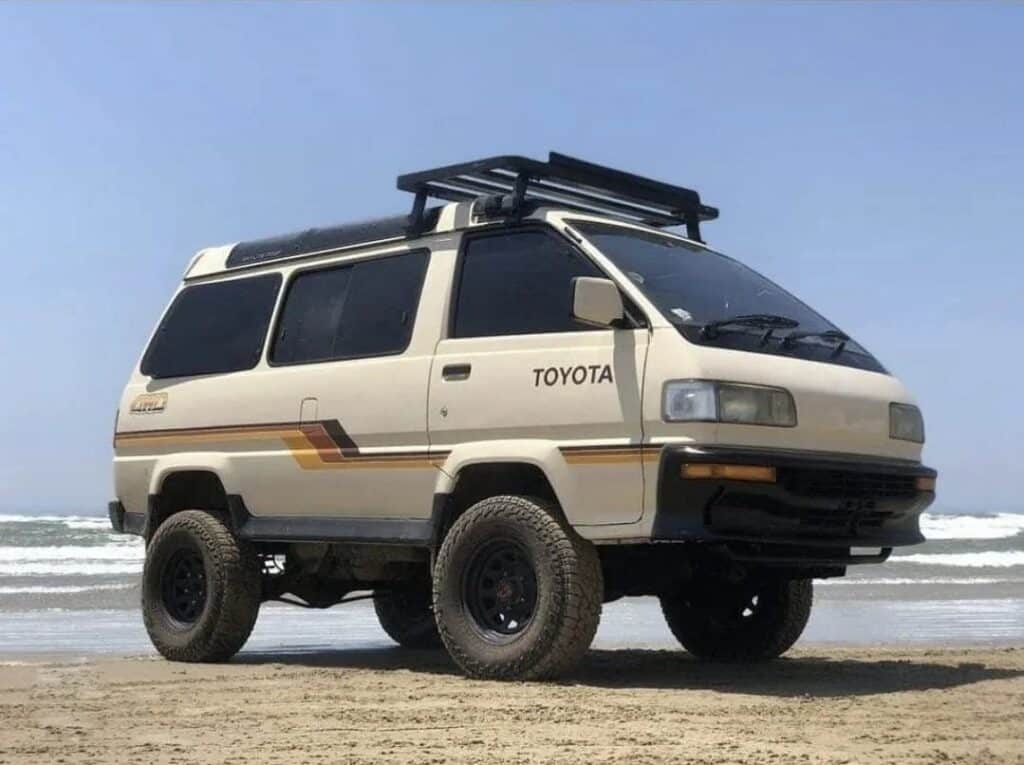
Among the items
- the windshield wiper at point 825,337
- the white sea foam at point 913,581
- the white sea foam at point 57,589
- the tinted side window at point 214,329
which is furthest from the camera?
the white sea foam at point 913,581

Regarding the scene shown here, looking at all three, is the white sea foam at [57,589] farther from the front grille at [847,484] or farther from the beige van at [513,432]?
the front grille at [847,484]

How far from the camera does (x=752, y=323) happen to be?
6508mm

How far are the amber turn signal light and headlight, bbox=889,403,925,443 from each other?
3.42 ft

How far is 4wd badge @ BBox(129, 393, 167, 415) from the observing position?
8501mm

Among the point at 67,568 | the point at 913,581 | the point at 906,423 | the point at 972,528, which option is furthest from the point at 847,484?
the point at 972,528

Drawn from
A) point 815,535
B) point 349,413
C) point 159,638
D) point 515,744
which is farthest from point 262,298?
point 515,744

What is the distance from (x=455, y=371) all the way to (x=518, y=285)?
20.1 inches

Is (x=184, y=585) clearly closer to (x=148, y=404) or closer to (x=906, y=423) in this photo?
(x=148, y=404)

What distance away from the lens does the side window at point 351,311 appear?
23.9 ft

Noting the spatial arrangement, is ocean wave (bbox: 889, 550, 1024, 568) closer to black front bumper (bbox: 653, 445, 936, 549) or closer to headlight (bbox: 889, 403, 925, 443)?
headlight (bbox: 889, 403, 925, 443)

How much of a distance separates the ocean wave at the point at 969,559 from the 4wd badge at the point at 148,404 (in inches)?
627

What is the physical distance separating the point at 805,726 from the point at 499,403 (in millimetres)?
2144

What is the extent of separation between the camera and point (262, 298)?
324 inches

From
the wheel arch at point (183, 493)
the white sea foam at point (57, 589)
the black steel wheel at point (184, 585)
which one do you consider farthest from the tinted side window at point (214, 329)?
the white sea foam at point (57, 589)
